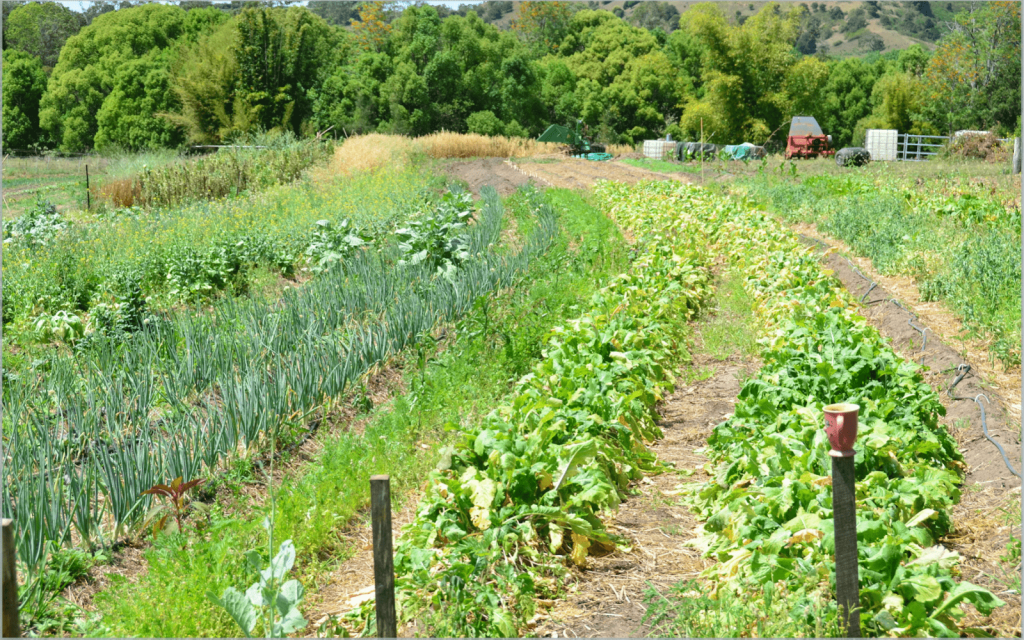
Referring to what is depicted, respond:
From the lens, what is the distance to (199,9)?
51.2m

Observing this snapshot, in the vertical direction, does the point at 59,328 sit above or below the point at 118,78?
below

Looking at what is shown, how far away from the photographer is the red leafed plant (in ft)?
11.2

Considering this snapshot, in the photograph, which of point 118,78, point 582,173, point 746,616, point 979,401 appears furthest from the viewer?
point 118,78

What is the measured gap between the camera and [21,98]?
148 ft

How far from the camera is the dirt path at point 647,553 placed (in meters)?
3.01

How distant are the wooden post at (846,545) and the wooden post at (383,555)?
136 centimetres

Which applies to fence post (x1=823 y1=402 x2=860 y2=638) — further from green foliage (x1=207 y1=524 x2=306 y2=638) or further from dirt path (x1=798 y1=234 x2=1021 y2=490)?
green foliage (x1=207 y1=524 x2=306 y2=638)

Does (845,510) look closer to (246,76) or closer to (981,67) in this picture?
(981,67)

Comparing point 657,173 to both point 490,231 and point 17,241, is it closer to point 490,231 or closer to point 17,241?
point 490,231

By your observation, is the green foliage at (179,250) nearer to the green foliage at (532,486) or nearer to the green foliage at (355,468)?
the green foliage at (355,468)

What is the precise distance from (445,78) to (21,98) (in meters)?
24.6

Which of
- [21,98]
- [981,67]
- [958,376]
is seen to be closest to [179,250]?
[958,376]

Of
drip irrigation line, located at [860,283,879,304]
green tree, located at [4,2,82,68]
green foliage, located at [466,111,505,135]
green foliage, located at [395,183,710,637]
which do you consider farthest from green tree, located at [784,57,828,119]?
green tree, located at [4,2,82,68]

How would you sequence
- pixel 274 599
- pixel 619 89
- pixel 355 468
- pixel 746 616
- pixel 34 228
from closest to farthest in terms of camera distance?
pixel 274 599 → pixel 746 616 → pixel 355 468 → pixel 34 228 → pixel 619 89
